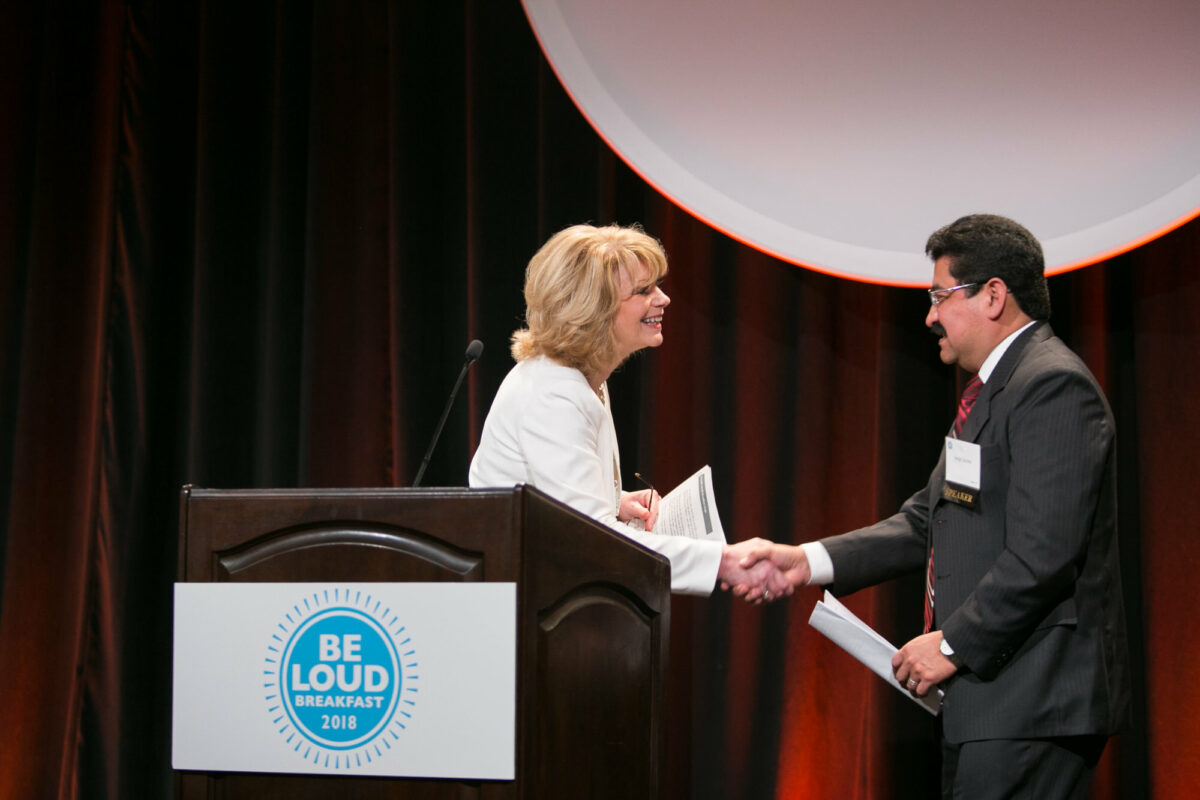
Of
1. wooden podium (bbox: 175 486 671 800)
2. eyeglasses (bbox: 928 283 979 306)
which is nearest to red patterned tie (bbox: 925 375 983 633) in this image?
eyeglasses (bbox: 928 283 979 306)

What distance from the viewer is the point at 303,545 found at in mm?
1444

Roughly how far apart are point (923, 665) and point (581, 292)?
3.08 feet

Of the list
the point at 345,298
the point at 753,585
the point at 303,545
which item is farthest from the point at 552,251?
the point at 345,298

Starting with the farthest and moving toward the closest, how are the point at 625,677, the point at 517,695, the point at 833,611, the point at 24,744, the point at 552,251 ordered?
1. the point at 24,744
2. the point at 552,251
3. the point at 833,611
4. the point at 625,677
5. the point at 517,695

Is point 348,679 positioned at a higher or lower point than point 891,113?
lower

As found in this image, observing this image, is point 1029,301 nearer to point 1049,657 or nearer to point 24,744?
point 1049,657

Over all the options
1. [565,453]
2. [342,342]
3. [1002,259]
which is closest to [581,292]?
[565,453]

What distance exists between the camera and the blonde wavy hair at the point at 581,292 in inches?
83.3

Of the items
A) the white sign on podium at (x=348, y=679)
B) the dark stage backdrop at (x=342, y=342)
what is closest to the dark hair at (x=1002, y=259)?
the dark stage backdrop at (x=342, y=342)

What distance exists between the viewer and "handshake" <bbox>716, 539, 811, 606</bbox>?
2209mm

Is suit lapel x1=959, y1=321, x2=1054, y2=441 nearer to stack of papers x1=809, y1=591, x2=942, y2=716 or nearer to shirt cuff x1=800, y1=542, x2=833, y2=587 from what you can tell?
stack of papers x1=809, y1=591, x2=942, y2=716

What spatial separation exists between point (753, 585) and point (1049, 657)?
63 centimetres

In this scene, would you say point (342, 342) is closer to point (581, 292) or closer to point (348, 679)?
point (581, 292)

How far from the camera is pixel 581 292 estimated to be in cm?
216
